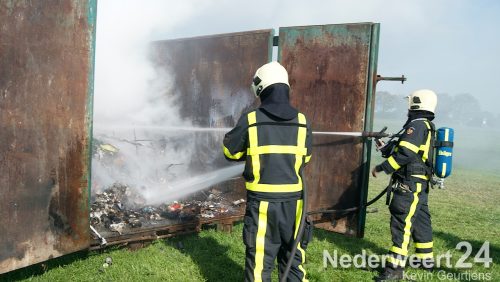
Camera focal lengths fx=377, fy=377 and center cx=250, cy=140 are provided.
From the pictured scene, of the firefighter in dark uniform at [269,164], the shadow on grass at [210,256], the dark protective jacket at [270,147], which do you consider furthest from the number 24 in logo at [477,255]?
the dark protective jacket at [270,147]

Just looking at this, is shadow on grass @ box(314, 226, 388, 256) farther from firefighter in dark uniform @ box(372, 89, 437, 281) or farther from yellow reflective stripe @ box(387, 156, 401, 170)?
yellow reflective stripe @ box(387, 156, 401, 170)

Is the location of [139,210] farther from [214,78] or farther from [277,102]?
[277,102]

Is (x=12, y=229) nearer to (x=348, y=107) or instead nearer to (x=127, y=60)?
(x=348, y=107)

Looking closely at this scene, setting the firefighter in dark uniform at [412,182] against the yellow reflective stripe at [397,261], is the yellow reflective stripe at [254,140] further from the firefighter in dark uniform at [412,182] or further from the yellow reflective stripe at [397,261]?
the yellow reflective stripe at [397,261]

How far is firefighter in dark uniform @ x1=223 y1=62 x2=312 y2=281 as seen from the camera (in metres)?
3.02

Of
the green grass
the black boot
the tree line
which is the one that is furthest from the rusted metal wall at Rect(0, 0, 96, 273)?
the tree line

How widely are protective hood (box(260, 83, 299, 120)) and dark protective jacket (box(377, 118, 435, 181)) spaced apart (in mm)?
1717

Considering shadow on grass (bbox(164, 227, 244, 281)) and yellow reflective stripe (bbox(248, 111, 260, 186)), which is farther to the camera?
shadow on grass (bbox(164, 227, 244, 281))

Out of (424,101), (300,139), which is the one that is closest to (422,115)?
(424,101)

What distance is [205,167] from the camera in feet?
22.4

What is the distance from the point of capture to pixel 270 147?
3.01 m

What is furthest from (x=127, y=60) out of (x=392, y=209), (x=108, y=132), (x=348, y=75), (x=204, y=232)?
(x=392, y=209)

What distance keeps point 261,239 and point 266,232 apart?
0.07 m

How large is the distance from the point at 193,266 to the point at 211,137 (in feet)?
9.54
